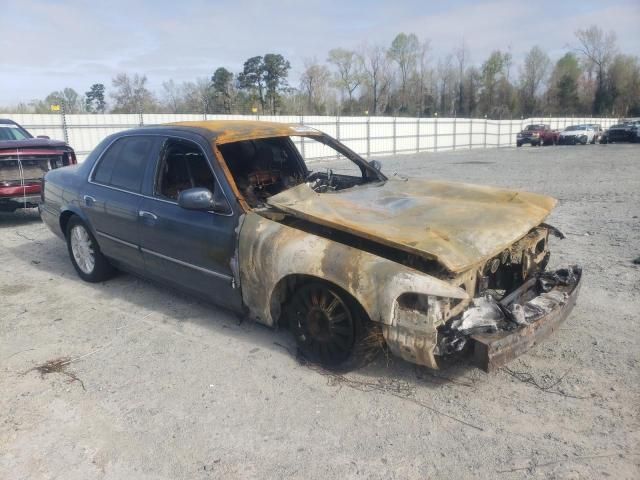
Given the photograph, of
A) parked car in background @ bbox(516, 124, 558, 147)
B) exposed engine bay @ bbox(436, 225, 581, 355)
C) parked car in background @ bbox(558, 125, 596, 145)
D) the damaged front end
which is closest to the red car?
the damaged front end

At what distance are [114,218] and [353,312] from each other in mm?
2618

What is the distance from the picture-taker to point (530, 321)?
2.84m

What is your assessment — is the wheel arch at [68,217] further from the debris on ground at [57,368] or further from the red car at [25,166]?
the red car at [25,166]

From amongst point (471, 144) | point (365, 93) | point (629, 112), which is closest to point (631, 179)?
point (471, 144)

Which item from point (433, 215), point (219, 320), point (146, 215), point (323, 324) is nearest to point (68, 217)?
point (146, 215)

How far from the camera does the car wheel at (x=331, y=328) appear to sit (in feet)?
9.75

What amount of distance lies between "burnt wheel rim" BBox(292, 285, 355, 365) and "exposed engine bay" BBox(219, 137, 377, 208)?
870 mm

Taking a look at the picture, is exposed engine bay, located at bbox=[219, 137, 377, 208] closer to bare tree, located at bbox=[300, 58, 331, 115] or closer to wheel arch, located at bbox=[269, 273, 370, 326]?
wheel arch, located at bbox=[269, 273, 370, 326]

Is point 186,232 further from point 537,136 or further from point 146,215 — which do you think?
point 537,136

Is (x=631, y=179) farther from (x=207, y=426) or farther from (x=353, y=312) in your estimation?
(x=207, y=426)

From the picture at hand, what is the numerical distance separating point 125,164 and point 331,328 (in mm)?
2622

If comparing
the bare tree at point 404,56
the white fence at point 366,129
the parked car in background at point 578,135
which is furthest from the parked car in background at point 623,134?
the bare tree at point 404,56

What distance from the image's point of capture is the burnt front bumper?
8.61ft

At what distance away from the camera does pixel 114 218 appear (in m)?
4.39
